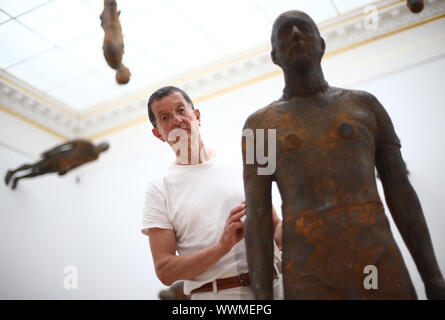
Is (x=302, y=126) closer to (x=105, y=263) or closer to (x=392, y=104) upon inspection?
(x=392, y=104)

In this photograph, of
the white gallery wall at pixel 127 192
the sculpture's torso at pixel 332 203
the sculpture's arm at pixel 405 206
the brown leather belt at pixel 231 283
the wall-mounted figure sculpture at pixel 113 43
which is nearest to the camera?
the sculpture's torso at pixel 332 203

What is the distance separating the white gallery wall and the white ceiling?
68 centimetres

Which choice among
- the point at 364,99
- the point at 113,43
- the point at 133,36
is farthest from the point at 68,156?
the point at 133,36

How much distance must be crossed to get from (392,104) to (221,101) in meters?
2.40

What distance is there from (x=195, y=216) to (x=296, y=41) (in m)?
0.87

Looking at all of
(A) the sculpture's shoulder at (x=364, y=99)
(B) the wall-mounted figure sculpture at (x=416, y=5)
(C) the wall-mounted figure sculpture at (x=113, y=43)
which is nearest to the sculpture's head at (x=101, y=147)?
(C) the wall-mounted figure sculpture at (x=113, y=43)

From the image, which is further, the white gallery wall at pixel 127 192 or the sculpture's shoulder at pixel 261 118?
the white gallery wall at pixel 127 192

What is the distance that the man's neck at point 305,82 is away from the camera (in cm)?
201

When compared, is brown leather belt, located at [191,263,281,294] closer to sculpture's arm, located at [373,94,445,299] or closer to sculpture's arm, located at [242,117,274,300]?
sculpture's arm, located at [242,117,274,300]

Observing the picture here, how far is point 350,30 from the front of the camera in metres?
6.75

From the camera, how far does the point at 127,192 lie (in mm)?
7797

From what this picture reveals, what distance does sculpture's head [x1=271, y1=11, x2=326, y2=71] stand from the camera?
1.97m

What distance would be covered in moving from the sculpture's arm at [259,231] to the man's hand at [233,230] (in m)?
0.09

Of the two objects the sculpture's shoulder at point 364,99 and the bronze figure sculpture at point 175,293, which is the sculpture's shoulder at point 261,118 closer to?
the sculpture's shoulder at point 364,99
